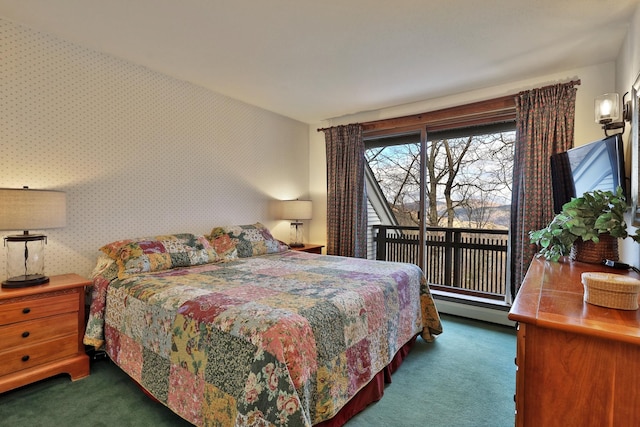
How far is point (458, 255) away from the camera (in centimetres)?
438

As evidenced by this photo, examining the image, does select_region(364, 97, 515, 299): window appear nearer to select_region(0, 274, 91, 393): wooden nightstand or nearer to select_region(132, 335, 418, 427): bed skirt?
select_region(132, 335, 418, 427): bed skirt

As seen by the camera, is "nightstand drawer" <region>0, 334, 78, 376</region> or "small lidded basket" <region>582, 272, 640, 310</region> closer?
"small lidded basket" <region>582, 272, 640, 310</region>

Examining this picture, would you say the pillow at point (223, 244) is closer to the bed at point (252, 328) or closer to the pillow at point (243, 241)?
the pillow at point (243, 241)

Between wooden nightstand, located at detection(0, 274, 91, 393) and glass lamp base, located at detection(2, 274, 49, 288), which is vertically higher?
glass lamp base, located at detection(2, 274, 49, 288)

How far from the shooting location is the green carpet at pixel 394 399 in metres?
1.79

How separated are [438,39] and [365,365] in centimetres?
238

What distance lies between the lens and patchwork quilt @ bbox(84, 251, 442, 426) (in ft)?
4.33

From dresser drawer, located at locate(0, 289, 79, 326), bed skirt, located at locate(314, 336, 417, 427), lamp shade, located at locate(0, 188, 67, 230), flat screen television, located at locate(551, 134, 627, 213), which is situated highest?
flat screen television, located at locate(551, 134, 627, 213)

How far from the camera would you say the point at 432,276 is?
4.59m

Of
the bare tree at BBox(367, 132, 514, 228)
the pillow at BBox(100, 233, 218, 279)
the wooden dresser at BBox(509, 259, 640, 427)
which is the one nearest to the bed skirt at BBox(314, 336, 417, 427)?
the wooden dresser at BBox(509, 259, 640, 427)

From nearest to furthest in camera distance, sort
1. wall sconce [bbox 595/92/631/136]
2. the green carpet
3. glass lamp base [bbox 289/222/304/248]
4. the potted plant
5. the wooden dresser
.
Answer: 1. the wooden dresser
2. the potted plant
3. the green carpet
4. wall sconce [bbox 595/92/631/136]
5. glass lamp base [bbox 289/222/304/248]

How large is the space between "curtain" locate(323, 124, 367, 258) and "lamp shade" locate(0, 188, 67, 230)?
3032 millimetres

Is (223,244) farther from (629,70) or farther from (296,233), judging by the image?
(629,70)

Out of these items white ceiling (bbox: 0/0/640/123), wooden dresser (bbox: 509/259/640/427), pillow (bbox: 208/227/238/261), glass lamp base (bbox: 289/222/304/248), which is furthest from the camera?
glass lamp base (bbox: 289/222/304/248)
